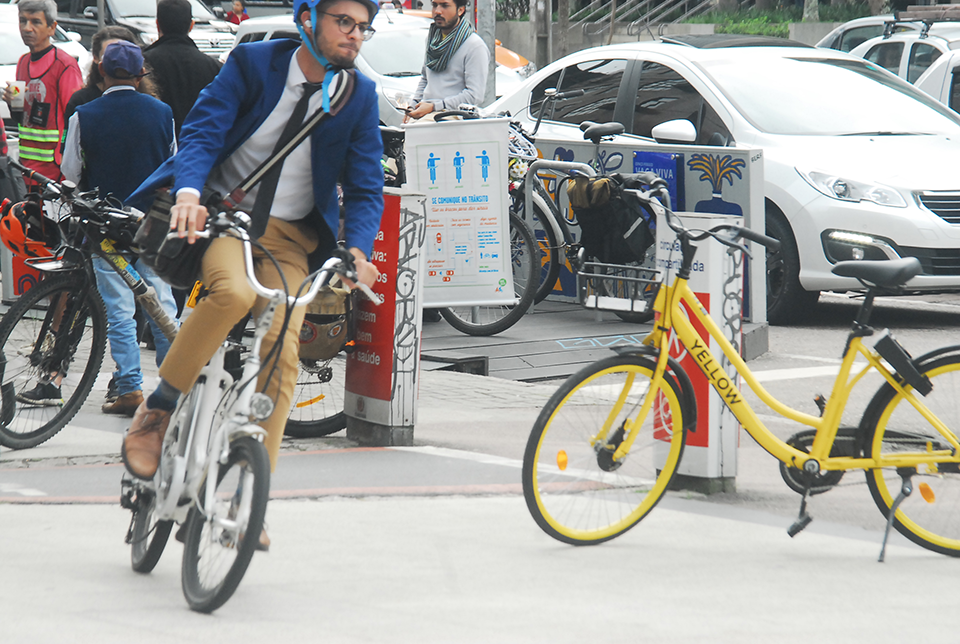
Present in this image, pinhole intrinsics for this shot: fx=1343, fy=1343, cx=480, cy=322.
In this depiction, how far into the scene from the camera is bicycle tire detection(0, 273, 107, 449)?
601 centimetres

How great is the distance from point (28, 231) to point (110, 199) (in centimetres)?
50

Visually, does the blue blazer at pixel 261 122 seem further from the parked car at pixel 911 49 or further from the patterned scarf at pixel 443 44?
the parked car at pixel 911 49

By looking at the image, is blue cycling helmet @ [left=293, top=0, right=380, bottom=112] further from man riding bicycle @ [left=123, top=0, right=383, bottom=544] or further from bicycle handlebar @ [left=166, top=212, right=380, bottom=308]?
bicycle handlebar @ [left=166, top=212, right=380, bottom=308]

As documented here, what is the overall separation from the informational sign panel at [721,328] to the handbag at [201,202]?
4.92 feet

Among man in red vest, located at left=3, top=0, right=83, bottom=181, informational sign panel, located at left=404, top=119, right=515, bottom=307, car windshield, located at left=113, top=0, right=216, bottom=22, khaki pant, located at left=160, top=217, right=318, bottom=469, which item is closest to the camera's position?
khaki pant, located at left=160, top=217, right=318, bottom=469

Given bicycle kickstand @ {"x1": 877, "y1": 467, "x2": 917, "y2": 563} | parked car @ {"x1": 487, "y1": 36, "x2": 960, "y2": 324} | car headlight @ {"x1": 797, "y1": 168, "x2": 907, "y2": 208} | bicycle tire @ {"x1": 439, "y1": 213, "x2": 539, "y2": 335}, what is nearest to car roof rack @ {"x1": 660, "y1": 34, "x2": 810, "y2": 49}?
parked car @ {"x1": 487, "y1": 36, "x2": 960, "y2": 324}

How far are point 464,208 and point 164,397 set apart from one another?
482cm

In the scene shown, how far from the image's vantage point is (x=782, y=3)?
37250 millimetres

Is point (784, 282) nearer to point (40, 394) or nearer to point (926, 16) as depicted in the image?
point (40, 394)

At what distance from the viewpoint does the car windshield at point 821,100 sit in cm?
992

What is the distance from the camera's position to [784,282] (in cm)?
961

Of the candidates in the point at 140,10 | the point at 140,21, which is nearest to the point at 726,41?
the point at 140,21

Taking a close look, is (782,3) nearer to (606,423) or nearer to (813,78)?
(813,78)

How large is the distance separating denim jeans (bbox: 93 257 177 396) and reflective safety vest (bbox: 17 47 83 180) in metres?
2.57
